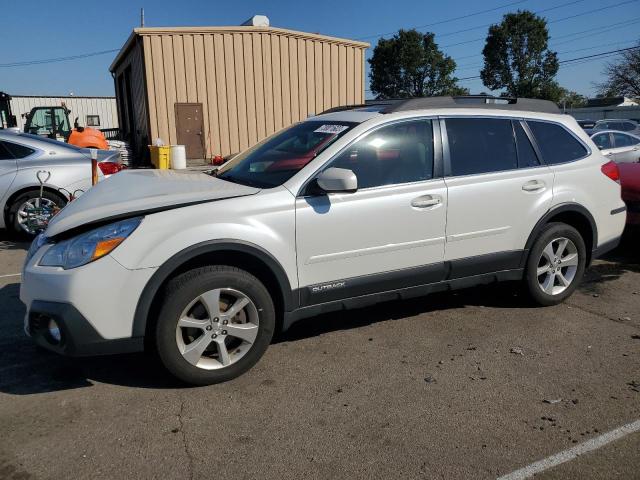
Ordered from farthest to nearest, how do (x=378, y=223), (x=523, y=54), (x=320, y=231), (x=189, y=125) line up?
1. (x=523, y=54)
2. (x=189, y=125)
3. (x=378, y=223)
4. (x=320, y=231)

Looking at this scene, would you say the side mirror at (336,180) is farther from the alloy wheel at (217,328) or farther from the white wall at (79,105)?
the white wall at (79,105)

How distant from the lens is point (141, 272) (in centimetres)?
306

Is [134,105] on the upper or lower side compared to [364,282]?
upper

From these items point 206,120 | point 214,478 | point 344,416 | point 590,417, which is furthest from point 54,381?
point 206,120

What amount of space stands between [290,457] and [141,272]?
129 centimetres

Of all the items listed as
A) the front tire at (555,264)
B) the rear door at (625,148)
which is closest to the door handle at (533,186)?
the front tire at (555,264)

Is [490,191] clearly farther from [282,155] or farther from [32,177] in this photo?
[32,177]

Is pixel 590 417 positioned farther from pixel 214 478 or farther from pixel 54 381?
pixel 54 381

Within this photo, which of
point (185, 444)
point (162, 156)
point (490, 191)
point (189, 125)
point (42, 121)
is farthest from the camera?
point (42, 121)

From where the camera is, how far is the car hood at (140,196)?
322 centimetres

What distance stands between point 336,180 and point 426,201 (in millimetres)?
827

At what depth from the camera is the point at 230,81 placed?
17.2 metres

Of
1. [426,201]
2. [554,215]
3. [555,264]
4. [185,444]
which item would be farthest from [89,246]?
[555,264]

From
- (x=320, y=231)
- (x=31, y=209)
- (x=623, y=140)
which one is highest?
(x=623, y=140)
